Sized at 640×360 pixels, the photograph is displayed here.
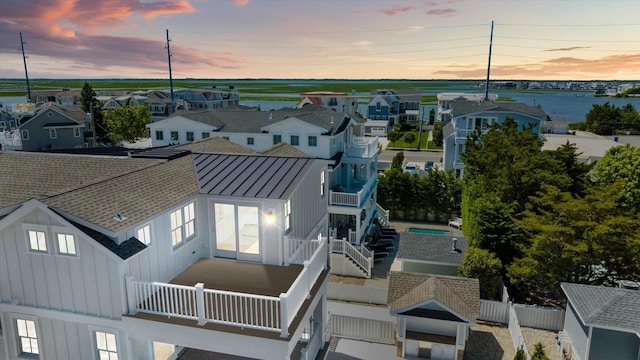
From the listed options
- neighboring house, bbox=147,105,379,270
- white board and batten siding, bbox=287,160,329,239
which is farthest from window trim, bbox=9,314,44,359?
neighboring house, bbox=147,105,379,270

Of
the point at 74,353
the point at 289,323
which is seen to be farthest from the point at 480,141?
the point at 74,353

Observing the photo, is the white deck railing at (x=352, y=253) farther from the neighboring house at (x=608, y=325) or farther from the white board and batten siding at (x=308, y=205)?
the neighboring house at (x=608, y=325)

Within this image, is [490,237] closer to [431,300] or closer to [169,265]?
[431,300]

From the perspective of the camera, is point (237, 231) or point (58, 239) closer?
point (58, 239)

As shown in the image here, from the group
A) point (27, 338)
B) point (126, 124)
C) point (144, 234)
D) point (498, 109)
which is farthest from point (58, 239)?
point (126, 124)

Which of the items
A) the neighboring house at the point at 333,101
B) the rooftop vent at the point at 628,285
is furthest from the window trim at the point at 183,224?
the neighboring house at the point at 333,101

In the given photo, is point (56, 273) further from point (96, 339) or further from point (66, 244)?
point (96, 339)

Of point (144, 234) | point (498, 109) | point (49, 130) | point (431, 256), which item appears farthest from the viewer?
point (49, 130)
